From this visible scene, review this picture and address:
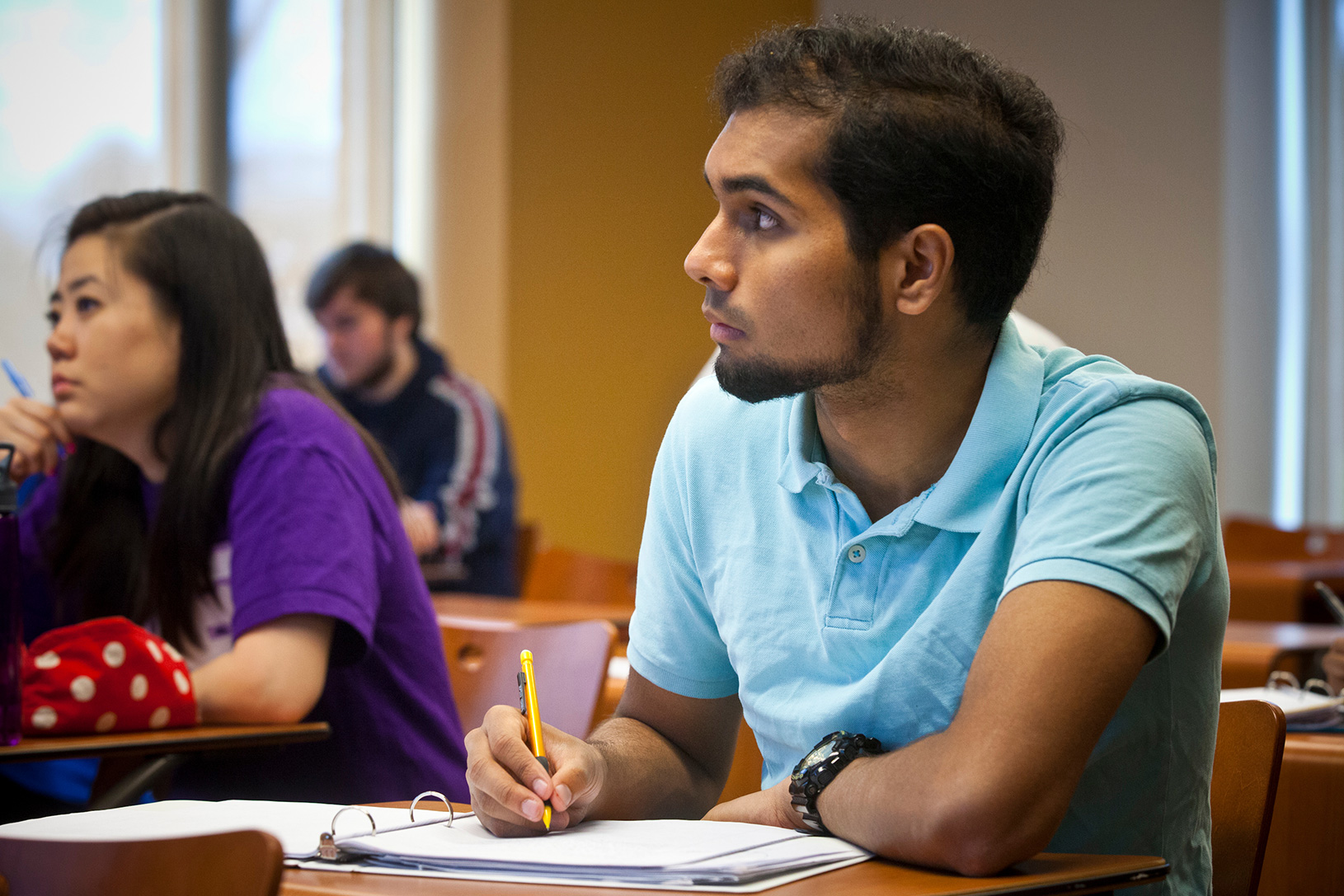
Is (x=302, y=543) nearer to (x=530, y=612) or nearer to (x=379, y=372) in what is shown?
(x=530, y=612)

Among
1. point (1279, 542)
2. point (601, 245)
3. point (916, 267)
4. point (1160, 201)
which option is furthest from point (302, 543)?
point (1160, 201)

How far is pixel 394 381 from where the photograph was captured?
13.8 ft

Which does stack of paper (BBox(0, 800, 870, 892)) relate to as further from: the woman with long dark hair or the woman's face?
the woman's face

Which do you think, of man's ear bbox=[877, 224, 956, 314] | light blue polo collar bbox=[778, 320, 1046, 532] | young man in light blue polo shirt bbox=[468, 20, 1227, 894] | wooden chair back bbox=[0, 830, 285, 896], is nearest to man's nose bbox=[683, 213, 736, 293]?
young man in light blue polo shirt bbox=[468, 20, 1227, 894]

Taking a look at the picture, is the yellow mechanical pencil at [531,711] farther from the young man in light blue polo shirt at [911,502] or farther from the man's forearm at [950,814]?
the man's forearm at [950,814]

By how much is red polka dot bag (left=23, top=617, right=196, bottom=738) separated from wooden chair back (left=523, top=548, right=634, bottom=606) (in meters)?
1.76

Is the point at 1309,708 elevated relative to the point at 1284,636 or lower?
elevated

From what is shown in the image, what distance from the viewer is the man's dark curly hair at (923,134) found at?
1.10m

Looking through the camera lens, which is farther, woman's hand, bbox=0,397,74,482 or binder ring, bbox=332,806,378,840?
woman's hand, bbox=0,397,74,482

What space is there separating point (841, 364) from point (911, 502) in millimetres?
132

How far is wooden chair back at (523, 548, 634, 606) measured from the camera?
326 cm

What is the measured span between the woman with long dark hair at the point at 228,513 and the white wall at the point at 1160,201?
14.4ft

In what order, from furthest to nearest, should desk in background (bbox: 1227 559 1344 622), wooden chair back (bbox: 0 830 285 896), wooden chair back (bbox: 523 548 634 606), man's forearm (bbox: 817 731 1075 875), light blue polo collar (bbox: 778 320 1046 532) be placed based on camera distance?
desk in background (bbox: 1227 559 1344 622) < wooden chair back (bbox: 523 548 634 606) < light blue polo collar (bbox: 778 320 1046 532) < man's forearm (bbox: 817 731 1075 875) < wooden chair back (bbox: 0 830 285 896)

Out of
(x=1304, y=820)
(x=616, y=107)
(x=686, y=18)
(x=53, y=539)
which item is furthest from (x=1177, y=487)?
(x=686, y=18)
